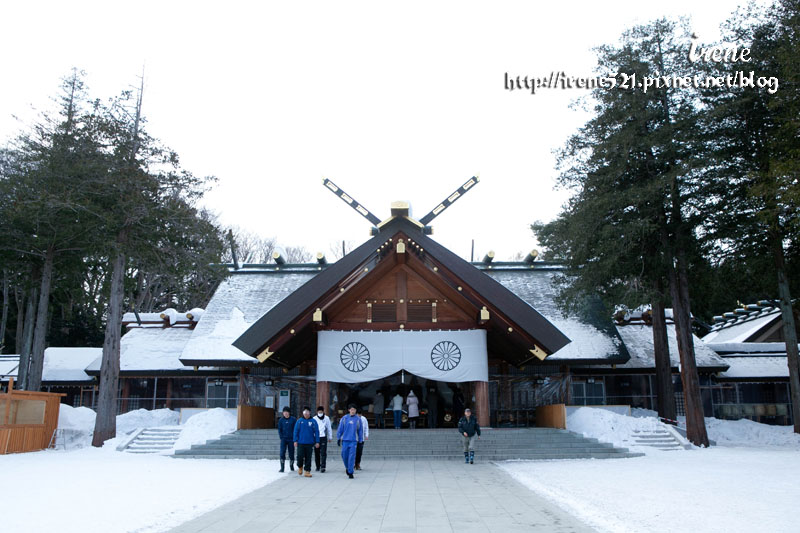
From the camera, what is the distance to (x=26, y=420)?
58.2ft

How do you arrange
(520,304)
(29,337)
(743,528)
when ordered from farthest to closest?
(29,337) < (520,304) < (743,528)

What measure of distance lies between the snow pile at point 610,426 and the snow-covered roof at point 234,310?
34.8 feet

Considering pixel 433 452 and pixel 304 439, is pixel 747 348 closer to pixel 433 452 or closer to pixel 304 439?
pixel 433 452

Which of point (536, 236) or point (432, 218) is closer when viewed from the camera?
point (432, 218)

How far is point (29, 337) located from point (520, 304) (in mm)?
17644

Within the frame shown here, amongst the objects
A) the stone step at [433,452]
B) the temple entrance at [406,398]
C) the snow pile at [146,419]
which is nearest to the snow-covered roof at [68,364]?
the snow pile at [146,419]

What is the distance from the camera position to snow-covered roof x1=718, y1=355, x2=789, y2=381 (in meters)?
24.0

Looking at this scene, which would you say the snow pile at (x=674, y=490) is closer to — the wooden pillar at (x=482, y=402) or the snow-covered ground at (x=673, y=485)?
the snow-covered ground at (x=673, y=485)

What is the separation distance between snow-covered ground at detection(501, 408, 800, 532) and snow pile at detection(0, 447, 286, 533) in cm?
491

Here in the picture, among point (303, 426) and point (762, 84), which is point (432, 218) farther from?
point (303, 426)

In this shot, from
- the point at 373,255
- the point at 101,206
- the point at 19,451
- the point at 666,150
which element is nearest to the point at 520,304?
the point at 373,255

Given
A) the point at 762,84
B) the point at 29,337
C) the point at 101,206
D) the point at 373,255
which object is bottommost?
the point at 29,337

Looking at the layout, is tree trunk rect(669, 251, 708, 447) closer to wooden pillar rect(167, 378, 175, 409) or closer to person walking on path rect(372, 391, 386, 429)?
person walking on path rect(372, 391, 386, 429)

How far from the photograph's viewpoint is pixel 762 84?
1769 cm
